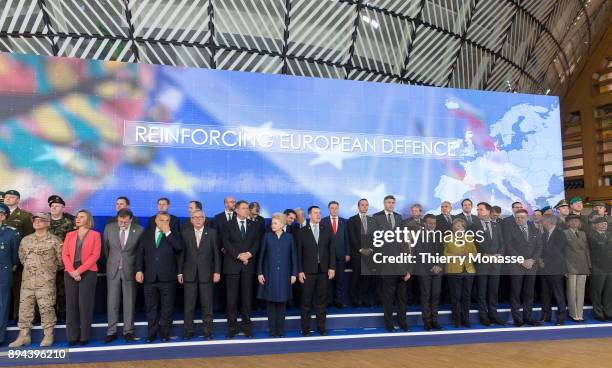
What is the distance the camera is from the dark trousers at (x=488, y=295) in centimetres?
715

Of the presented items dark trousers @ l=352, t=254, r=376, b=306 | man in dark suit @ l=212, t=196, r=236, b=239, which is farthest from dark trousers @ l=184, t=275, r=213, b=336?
dark trousers @ l=352, t=254, r=376, b=306

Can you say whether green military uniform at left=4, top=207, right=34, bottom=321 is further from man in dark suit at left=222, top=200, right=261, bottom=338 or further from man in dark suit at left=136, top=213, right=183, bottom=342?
man in dark suit at left=222, top=200, right=261, bottom=338

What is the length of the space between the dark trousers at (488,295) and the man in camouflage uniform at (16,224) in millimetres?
6639

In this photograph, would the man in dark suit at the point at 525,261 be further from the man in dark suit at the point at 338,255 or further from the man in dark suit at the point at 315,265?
the man in dark suit at the point at 315,265

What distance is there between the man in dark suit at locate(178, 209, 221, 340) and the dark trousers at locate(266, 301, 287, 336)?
0.79 m

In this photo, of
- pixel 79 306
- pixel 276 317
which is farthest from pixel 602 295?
pixel 79 306

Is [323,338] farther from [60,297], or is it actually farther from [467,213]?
[60,297]

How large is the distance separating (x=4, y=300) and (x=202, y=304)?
2.41 meters

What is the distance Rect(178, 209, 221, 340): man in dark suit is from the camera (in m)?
6.14

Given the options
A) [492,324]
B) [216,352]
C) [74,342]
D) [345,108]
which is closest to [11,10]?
[345,108]

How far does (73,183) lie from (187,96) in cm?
253

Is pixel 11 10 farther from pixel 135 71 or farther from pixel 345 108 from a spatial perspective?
pixel 345 108

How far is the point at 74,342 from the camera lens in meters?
5.75

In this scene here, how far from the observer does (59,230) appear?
6.46 meters
